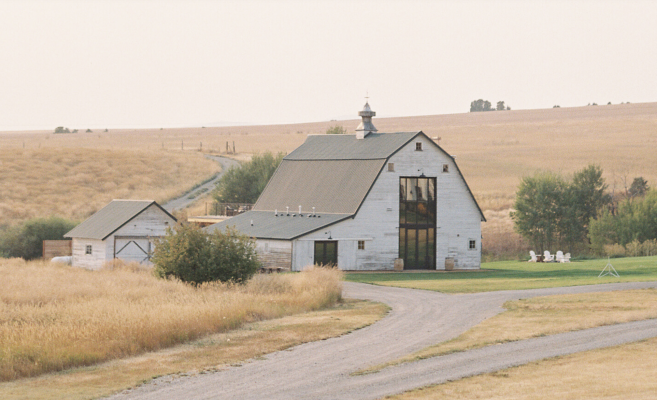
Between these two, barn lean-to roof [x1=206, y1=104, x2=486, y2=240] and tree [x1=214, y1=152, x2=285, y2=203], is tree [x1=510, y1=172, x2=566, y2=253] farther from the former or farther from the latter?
tree [x1=214, y1=152, x2=285, y2=203]

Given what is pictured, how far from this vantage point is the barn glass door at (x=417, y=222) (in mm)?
50562

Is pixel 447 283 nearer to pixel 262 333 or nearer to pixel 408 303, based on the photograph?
pixel 408 303

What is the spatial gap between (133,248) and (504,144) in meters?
86.4

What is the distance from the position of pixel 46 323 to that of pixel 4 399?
7629mm

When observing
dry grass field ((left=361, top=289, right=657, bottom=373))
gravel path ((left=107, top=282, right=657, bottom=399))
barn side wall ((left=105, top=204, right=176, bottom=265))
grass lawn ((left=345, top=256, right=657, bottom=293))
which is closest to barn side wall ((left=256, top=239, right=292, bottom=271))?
grass lawn ((left=345, top=256, right=657, bottom=293))

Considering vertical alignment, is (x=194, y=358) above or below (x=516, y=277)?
below

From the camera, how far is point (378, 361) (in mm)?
19156

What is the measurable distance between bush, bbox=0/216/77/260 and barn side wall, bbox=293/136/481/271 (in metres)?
23.1

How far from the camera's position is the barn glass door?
5056cm

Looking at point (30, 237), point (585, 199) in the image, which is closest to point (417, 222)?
point (585, 199)

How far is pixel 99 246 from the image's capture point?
51.5 meters

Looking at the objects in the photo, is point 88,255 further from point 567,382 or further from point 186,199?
point 567,382

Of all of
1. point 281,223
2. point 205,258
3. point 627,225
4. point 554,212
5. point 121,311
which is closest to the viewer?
point 121,311

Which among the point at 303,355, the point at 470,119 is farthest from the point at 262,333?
the point at 470,119
